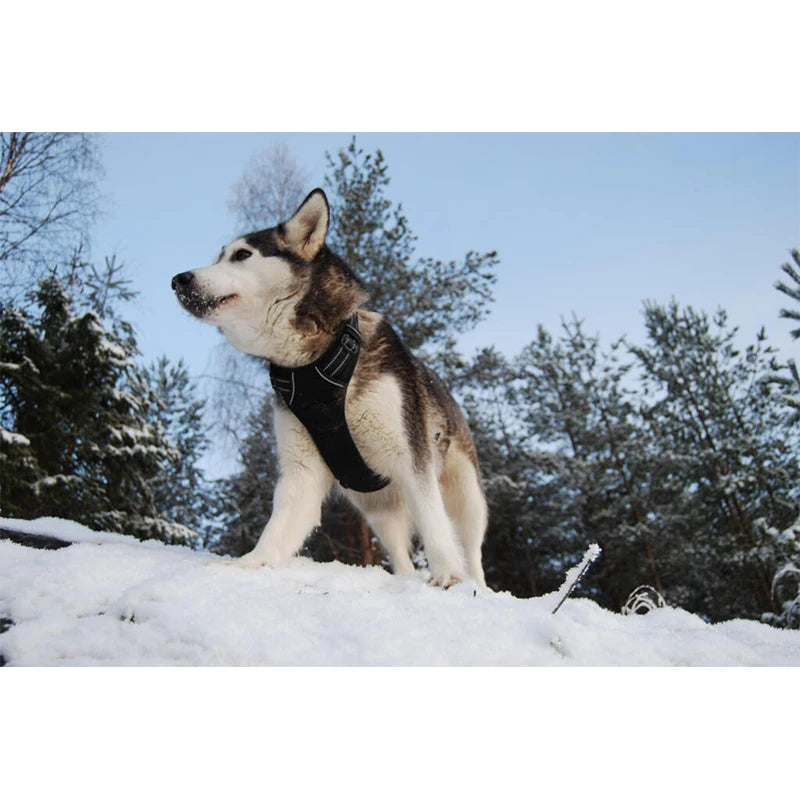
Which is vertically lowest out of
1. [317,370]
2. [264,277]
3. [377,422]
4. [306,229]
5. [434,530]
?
[434,530]

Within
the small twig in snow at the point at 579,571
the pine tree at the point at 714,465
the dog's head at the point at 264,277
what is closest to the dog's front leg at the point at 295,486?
the dog's head at the point at 264,277

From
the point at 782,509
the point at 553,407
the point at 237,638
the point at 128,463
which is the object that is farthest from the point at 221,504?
the point at 237,638

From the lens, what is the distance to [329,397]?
107 inches

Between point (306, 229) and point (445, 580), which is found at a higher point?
point (306, 229)

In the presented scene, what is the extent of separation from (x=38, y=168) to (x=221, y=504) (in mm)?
10424

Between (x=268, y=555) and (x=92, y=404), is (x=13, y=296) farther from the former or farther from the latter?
(x=268, y=555)

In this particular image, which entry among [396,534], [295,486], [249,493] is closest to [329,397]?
[295,486]

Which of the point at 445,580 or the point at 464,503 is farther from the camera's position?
the point at 464,503

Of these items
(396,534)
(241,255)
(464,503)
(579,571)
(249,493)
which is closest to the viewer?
(579,571)

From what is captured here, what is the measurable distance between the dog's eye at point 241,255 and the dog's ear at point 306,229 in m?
0.18

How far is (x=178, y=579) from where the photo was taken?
6.61 feet

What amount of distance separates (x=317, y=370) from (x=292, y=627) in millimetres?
1277

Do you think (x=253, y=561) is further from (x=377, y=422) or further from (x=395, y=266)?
(x=395, y=266)

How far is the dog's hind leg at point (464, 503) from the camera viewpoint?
3.75m
